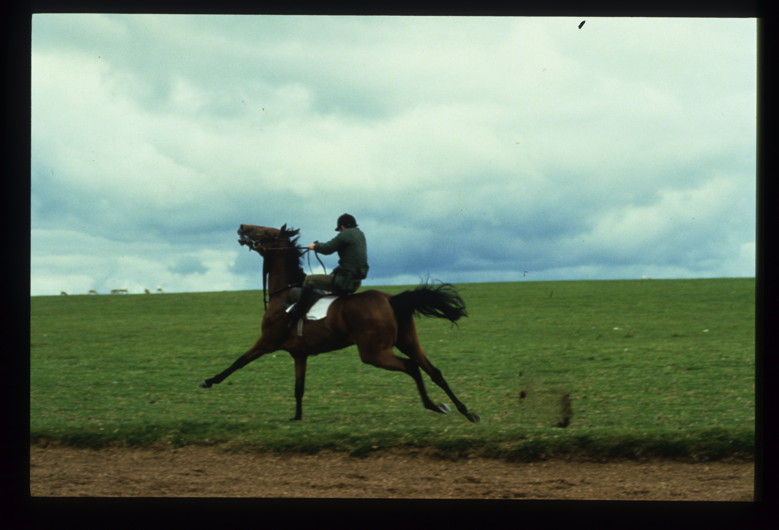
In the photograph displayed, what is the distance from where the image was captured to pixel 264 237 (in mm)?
9906

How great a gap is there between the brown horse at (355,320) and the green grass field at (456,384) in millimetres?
784

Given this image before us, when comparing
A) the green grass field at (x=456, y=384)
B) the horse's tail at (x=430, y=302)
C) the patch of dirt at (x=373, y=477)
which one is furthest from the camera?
the horse's tail at (x=430, y=302)

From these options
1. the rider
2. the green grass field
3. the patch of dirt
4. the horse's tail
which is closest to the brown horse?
the horse's tail

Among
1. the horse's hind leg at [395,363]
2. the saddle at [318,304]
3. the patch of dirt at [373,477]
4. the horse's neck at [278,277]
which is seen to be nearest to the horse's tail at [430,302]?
the horse's hind leg at [395,363]

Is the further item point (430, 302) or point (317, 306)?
point (317, 306)

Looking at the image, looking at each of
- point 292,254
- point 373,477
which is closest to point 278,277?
point 292,254

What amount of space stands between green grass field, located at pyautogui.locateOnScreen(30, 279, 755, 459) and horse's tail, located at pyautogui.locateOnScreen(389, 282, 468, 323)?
1.40 m

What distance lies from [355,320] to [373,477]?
2076mm

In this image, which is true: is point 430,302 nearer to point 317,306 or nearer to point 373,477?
point 317,306

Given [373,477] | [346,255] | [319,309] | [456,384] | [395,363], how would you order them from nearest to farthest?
[373,477] < [346,255] < [395,363] < [319,309] < [456,384]

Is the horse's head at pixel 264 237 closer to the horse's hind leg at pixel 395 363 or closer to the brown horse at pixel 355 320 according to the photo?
the brown horse at pixel 355 320

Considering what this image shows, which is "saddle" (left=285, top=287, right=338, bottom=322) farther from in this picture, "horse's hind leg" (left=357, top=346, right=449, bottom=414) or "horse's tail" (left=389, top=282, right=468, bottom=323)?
"horse's tail" (left=389, top=282, right=468, bottom=323)

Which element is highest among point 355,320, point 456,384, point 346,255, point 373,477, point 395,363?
point 346,255

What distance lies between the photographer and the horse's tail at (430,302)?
9.69 metres
